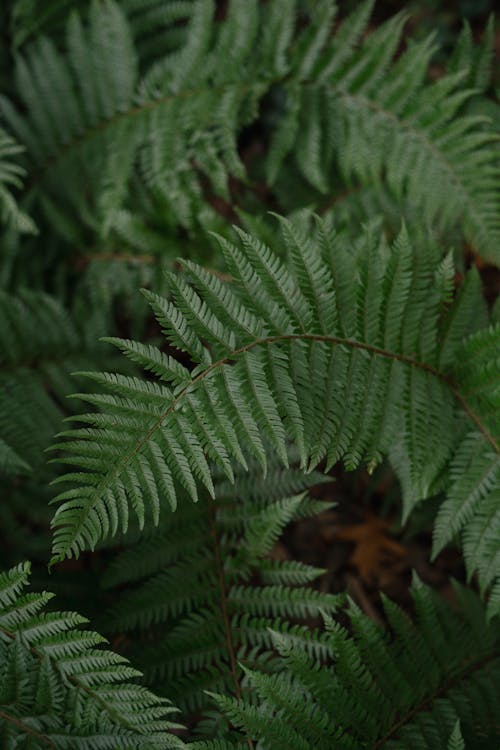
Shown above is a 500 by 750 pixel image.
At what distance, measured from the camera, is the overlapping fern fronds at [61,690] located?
163cm

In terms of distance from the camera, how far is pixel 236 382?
169 cm

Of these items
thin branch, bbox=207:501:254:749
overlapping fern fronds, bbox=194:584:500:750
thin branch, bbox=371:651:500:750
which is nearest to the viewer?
overlapping fern fronds, bbox=194:584:500:750

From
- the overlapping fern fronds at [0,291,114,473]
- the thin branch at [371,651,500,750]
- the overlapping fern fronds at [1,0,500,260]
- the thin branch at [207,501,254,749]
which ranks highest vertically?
the overlapping fern fronds at [1,0,500,260]

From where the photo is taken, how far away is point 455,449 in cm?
203

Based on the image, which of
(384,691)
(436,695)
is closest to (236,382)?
(384,691)

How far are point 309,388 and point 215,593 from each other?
88cm

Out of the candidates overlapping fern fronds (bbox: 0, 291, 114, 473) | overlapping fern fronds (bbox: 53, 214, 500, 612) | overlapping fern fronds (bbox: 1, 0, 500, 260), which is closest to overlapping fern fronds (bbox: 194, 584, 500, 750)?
overlapping fern fronds (bbox: 53, 214, 500, 612)

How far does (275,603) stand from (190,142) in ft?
6.08

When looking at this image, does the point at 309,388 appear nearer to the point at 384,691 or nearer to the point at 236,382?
the point at 236,382

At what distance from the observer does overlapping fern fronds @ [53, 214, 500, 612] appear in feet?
5.36

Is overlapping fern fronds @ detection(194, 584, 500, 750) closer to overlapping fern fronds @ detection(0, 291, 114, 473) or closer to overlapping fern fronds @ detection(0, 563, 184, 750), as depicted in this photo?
overlapping fern fronds @ detection(0, 563, 184, 750)

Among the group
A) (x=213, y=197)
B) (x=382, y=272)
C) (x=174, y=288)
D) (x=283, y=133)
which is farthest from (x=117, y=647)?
(x=213, y=197)

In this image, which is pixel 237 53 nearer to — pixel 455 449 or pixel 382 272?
pixel 382 272

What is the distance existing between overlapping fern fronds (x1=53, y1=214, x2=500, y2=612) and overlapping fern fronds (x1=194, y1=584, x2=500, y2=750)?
1.34 ft
